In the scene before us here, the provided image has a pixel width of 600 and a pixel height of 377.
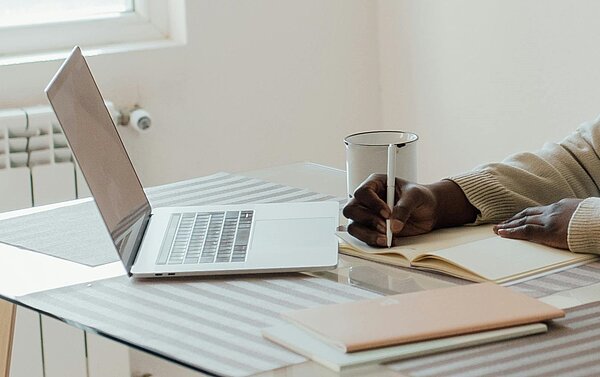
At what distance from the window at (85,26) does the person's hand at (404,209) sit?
4.58 feet

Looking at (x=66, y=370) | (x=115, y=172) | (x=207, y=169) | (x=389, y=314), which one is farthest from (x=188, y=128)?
(x=389, y=314)

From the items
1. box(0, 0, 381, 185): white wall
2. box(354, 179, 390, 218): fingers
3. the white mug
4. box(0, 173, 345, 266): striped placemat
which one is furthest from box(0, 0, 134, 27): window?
box(354, 179, 390, 218): fingers

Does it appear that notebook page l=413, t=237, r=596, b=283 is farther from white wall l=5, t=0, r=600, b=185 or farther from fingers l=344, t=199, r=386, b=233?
white wall l=5, t=0, r=600, b=185

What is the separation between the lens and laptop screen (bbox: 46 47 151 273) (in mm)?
1225

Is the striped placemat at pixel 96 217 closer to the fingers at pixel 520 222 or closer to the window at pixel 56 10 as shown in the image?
the fingers at pixel 520 222

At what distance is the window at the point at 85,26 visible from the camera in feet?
8.52

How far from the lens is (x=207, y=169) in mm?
2730

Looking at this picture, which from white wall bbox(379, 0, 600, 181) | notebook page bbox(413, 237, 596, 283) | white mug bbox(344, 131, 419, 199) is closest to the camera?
notebook page bbox(413, 237, 596, 283)

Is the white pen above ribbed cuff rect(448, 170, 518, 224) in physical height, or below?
above

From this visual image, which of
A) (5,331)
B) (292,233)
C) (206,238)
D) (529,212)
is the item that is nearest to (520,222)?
(529,212)

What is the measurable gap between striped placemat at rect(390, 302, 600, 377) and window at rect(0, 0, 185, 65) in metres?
1.79

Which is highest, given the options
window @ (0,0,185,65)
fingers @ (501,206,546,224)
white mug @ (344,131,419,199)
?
window @ (0,0,185,65)

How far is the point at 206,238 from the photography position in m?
1.35

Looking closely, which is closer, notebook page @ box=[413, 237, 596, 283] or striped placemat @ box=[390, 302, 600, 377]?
striped placemat @ box=[390, 302, 600, 377]
